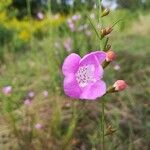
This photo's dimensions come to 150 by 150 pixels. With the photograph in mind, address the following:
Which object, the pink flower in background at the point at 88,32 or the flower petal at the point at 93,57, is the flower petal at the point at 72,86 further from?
the pink flower in background at the point at 88,32

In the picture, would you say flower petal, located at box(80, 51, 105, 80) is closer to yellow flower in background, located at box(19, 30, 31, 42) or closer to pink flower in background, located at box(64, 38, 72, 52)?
pink flower in background, located at box(64, 38, 72, 52)

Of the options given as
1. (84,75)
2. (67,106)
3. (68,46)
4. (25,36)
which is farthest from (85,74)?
(25,36)

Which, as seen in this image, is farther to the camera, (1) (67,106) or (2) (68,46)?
(2) (68,46)

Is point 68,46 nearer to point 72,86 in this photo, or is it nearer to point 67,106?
point 67,106

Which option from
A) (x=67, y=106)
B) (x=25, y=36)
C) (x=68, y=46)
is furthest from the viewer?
(x=25, y=36)

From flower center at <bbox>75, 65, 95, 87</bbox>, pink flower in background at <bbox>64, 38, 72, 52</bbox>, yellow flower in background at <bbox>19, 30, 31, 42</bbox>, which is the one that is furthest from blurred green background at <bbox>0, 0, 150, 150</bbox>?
yellow flower in background at <bbox>19, 30, 31, 42</bbox>

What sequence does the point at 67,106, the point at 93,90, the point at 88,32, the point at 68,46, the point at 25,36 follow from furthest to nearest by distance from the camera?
the point at 25,36, the point at 88,32, the point at 68,46, the point at 67,106, the point at 93,90

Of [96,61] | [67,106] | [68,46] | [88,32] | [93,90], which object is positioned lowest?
[93,90]

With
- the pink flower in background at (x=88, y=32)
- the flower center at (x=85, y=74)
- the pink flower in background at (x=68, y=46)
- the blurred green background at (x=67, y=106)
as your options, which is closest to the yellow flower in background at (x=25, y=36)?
the blurred green background at (x=67, y=106)

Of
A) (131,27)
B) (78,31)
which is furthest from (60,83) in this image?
(131,27)
